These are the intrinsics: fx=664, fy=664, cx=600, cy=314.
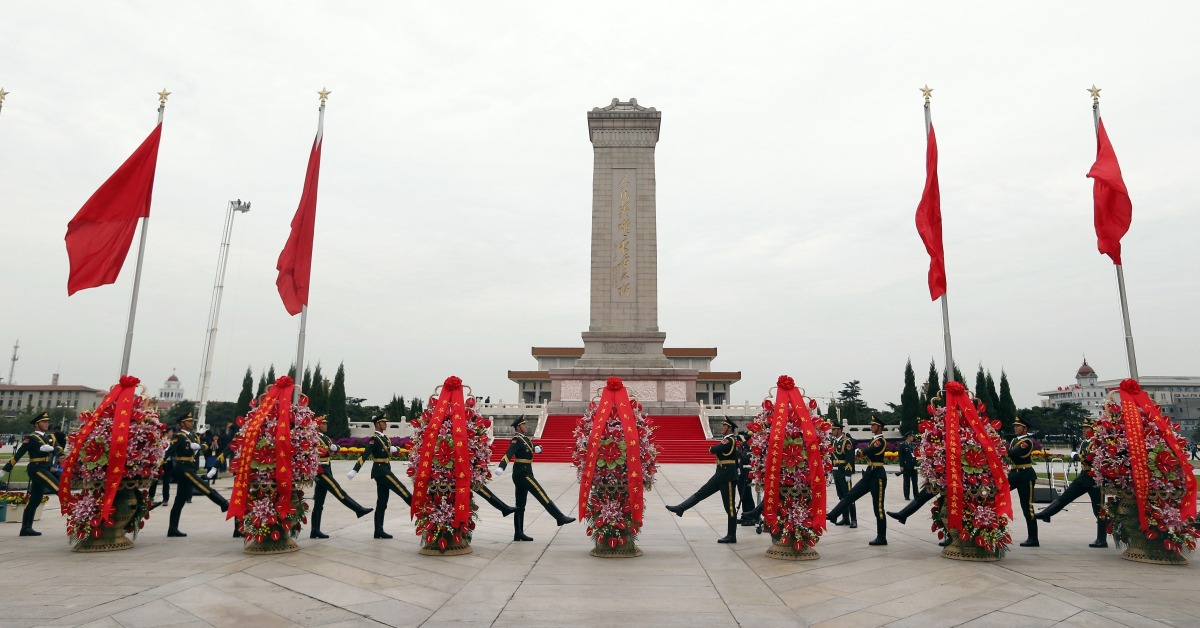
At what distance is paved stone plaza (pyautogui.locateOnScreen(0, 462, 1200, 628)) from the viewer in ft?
16.7

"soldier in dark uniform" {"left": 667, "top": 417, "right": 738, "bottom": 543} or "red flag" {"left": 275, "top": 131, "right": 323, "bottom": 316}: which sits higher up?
"red flag" {"left": 275, "top": 131, "right": 323, "bottom": 316}

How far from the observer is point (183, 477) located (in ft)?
29.0

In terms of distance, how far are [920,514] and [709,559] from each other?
19.7ft

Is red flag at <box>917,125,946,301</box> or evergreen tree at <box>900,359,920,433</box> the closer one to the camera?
red flag at <box>917,125,946,301</box>

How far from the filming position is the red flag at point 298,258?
33.5 feet

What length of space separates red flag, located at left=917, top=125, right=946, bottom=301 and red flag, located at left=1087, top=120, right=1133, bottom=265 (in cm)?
200

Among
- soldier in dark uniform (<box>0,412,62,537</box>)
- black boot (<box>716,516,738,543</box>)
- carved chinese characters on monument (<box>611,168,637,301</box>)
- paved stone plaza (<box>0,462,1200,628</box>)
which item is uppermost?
carved chinese characters on monument (<box>611,168,637,301</box>)

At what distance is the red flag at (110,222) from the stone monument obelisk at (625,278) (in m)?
22.2

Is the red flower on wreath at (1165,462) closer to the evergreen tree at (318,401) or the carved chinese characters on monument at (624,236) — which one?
A: the carved chinese characters on monument at (624,236)

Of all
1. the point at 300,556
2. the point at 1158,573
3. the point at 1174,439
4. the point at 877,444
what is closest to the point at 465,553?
the point at 300,556

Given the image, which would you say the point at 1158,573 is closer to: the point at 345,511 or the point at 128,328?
the point at 345,511

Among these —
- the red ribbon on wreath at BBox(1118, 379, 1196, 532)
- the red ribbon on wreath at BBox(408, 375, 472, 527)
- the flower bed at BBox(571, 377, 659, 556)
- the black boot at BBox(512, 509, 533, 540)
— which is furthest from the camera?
the black boot at BBox(512, 509, 533, 540)

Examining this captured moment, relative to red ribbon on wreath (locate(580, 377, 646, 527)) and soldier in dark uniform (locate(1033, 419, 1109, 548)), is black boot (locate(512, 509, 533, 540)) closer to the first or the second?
red ribbon on wreath (locate(580, 377, 646, 527))

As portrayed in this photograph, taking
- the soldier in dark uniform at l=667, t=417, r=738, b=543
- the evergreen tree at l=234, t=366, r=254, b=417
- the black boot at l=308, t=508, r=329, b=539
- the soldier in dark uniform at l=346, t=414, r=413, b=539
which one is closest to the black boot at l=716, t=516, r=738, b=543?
the soldier in dark uniform at l=667, t=417, r=738, b=543
